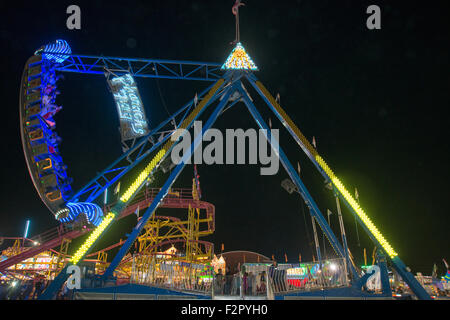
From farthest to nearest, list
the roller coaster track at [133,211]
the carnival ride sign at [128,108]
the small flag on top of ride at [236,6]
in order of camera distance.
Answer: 1. the small flag on top of ride at [236,6]
2. the roller coaster track at [133,211]
3. the carnival ride sign at [128,108]

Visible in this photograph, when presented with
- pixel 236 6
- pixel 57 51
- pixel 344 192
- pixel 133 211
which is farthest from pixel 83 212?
pixel 236 6

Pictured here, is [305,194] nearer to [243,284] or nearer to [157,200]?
[243,284]

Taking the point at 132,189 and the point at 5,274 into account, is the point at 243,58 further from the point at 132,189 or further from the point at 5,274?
the point at 5,274

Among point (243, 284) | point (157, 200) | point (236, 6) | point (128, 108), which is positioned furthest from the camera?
point (236, 6)

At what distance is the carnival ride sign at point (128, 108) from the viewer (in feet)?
44.9

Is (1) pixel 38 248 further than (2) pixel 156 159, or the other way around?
(1) pixel 38 248

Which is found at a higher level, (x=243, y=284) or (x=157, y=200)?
(x=157, y=200)

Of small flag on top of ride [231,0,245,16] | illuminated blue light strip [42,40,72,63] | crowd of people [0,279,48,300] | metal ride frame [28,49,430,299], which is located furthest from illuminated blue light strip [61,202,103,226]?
small flag on top of ride [231,0,245,16]

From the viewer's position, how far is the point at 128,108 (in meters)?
14.0

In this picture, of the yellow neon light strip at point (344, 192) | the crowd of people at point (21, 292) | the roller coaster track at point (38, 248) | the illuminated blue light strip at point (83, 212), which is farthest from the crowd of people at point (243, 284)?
the roller coaster track at point (38, 248)

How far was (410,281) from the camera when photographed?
9.05m

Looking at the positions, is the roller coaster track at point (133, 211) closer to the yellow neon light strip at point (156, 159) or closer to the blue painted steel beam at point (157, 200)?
the blue painted steel beam at point (157, 200)

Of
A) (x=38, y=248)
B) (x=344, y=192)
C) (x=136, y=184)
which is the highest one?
(x=136, y=184)
